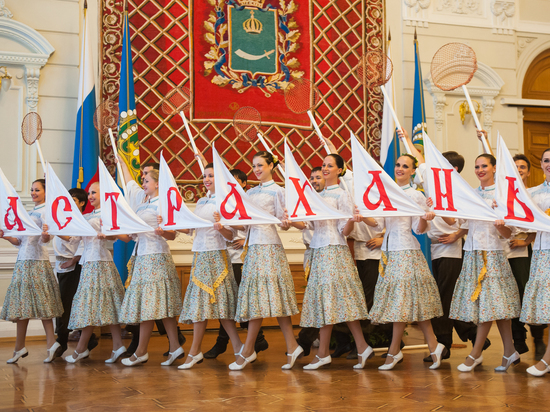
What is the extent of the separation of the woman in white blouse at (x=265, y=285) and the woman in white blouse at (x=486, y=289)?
1.02 m

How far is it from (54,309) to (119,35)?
300cm

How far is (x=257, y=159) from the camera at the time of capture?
4.10m

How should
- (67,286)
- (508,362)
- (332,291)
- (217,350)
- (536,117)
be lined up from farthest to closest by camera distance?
(536,117), (67,286), (217,350), (332,291), (508,362)

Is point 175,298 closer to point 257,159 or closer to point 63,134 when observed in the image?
point 257,159

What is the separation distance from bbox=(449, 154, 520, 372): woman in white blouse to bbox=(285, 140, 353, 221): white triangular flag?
0.78 metres

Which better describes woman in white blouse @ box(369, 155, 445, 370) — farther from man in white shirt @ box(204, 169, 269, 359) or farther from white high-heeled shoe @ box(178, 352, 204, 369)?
white high-heeled shoe @ box(178, 352, 204, 369)

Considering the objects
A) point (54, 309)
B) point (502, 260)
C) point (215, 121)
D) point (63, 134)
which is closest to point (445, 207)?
point (502, 260)

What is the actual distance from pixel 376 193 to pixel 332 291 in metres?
0.66

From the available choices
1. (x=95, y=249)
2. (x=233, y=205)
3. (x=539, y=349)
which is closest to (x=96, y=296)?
(x=95, y=249)

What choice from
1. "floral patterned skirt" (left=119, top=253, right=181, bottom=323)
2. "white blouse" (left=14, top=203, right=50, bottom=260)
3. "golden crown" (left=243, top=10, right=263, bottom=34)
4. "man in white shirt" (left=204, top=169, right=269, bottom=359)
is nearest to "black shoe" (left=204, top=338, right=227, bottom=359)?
"man in white shirt" (left=204, top=169, right=269, bottom=359)

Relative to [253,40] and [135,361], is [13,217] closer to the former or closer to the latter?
[135,361]

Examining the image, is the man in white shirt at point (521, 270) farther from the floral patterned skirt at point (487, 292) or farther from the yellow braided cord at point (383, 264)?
the yellow braided cord at point (383, 264)

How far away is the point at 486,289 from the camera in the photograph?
3.56 metres

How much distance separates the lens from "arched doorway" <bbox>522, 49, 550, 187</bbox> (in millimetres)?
7422
